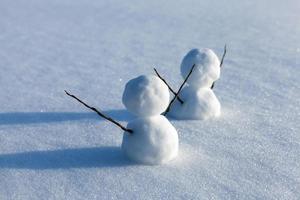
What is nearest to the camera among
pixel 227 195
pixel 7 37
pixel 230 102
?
pixel 227 195

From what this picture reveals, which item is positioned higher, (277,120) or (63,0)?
(277,120)

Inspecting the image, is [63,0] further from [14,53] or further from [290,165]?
[290,165]

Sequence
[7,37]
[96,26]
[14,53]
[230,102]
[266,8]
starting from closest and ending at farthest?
[230,102]
[14,53]
[7,37]
[96,26]
[266,8]

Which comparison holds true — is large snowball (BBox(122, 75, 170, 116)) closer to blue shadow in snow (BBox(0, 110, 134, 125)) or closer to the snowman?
the snowman

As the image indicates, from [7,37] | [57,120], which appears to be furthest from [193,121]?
[7,37]

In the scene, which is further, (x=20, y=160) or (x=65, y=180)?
(x=20, y=160)

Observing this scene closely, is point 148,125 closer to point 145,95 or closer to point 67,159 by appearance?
point 145,95

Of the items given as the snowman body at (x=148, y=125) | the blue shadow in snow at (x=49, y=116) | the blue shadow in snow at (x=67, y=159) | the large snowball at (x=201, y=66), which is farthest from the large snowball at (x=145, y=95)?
the blue shadow in snow at (x=49, y=116)
